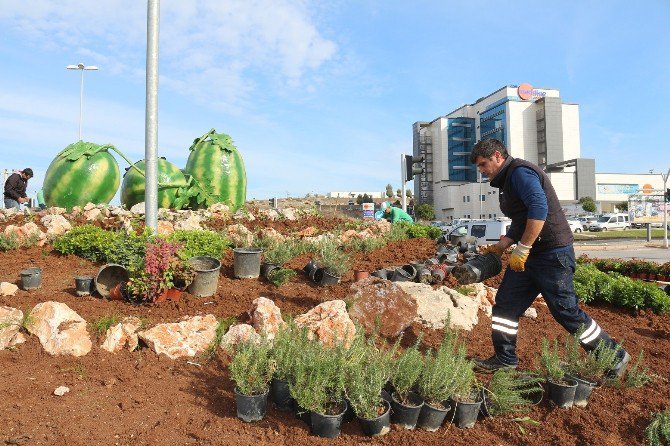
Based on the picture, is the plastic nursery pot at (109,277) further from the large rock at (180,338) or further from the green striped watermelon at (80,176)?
the green striped watermelon at (80,176)

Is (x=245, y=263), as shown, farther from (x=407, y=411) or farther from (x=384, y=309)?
(x=407, y=411)

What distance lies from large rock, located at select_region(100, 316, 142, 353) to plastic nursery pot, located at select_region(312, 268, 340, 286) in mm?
2613

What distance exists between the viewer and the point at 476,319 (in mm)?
5352

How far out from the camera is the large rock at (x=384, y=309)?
4.69 meters

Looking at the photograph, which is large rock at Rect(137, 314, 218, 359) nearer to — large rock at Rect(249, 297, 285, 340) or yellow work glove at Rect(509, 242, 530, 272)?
large rock at Rect(249, 297, 285, 340)

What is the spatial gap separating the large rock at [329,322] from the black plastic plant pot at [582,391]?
171 cm

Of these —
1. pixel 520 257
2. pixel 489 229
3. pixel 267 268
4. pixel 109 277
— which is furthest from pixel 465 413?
pixel 489 229

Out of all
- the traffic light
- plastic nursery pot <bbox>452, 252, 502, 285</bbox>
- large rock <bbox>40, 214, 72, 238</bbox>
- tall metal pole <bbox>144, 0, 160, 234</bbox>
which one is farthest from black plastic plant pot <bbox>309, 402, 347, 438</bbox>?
the traffic light

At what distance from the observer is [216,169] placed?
39.5 feet

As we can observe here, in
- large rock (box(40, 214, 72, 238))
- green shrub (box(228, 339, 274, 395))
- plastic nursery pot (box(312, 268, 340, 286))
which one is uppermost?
large rock (box(40, 214, 72, 238))

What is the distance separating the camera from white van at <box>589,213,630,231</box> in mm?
42031

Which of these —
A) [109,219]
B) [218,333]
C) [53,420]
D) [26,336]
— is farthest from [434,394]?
[109,219]

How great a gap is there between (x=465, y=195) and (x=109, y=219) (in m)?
63.2

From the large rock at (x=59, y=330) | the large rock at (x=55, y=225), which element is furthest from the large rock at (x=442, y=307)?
the large rock at (x=55, y=225)
